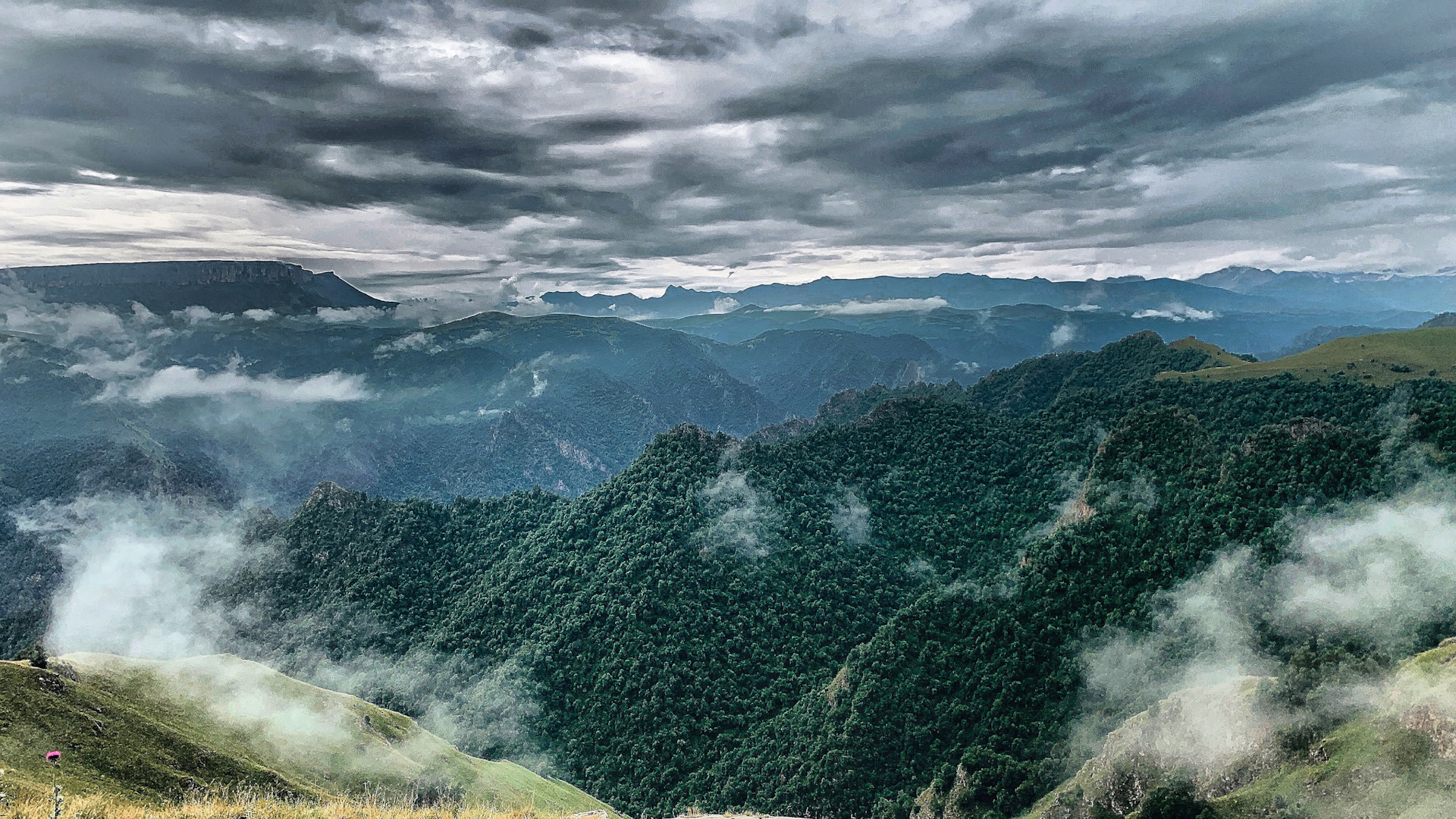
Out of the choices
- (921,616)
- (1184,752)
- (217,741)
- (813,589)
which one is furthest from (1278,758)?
(217,741)

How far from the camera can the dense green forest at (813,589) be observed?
115m

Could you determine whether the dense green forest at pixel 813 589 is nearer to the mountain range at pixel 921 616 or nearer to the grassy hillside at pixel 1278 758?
the mountain range at pixel 921 616

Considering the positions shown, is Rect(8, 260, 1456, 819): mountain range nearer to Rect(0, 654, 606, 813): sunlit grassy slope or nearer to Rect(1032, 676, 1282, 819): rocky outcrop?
Rect(1032, 676, 1282, 819): rocky outcrop

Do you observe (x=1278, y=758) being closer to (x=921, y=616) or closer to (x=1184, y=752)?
(x=1184, y=752)

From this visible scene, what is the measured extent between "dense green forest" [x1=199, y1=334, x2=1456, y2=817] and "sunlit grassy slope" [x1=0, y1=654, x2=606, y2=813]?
1106 inches

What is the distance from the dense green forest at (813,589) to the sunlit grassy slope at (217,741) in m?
28.1

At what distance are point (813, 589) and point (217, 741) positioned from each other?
108m

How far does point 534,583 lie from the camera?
542ft

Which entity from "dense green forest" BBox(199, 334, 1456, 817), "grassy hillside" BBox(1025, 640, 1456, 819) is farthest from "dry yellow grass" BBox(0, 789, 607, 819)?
"dense green forest" BBox(199, 334, 1456, 817)

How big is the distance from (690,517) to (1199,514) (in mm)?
97613

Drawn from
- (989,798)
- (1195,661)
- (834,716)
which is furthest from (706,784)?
(1195,661)

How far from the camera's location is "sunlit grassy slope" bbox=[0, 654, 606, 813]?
55.9 m

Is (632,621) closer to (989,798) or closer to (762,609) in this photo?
(762,609)

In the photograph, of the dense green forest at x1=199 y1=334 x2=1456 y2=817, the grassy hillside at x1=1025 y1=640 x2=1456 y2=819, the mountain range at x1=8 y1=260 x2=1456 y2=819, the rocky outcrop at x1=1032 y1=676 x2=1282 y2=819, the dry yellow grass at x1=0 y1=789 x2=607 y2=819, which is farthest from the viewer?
the dense green forest at x1=199 y1=334 x2=1456 y2=817
